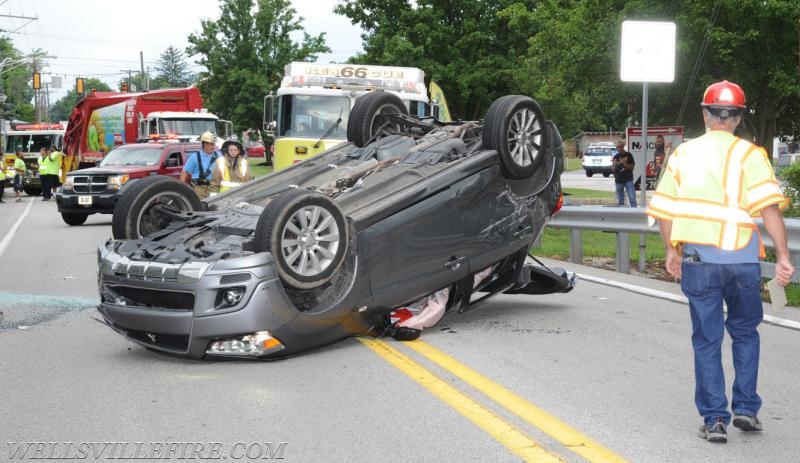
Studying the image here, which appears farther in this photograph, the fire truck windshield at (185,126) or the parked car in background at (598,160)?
the parked car in background at (598,160)

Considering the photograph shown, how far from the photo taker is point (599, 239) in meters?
18.2

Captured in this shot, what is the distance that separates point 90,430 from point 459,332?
11.0 ft

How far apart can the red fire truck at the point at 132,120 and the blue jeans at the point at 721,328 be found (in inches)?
1068

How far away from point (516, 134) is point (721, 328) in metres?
3.52

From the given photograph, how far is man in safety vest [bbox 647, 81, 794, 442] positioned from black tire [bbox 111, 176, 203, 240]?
4358 mm

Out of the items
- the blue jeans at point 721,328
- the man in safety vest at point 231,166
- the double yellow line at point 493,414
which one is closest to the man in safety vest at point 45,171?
the man in safety vest at point 231,166

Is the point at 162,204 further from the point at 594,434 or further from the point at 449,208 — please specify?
the point at 594,434

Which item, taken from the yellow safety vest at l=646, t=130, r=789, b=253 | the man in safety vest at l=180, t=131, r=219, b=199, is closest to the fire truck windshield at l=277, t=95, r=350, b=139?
the man in safety vest at l=180, t=131, r=219, b=199

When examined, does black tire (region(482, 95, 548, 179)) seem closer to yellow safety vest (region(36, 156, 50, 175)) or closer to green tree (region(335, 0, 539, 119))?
yellow safety vest (region(36, 156, 50, 175))

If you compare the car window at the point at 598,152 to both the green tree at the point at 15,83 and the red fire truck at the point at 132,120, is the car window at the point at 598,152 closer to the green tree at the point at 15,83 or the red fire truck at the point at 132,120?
the red fire truck at the point at 132,120

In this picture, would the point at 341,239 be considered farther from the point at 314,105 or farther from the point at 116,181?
the point at 116,181

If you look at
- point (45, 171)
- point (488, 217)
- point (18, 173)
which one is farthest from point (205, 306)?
point (18, 173)

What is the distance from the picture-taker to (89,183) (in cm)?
2150

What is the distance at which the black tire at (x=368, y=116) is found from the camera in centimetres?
941
